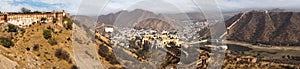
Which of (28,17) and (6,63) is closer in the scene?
(6,63)

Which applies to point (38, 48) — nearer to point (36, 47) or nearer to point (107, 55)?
point (36, 47)

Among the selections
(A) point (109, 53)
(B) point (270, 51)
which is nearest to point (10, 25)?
(A) point (109, 53)

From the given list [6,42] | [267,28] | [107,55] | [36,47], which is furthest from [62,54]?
[267,28]

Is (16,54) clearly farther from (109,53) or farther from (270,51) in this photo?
(270,51)

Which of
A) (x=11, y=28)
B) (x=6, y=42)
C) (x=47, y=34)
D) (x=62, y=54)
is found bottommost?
(x=62, y=54)

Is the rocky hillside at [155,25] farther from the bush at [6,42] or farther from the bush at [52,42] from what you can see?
the bush at [6,42]

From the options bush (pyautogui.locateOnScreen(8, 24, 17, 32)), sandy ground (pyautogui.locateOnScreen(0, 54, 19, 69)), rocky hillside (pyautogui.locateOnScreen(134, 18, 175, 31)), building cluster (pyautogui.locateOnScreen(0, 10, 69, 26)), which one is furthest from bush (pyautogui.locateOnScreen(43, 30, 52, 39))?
rocky hillside (pyautogui.locateOnScreen(134, 18, 175, 31))

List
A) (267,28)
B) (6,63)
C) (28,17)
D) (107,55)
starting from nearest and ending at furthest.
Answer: (6,63), (107,55), (28,17), (267,28)
